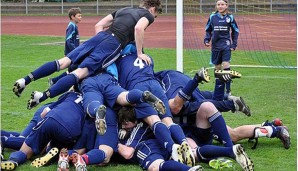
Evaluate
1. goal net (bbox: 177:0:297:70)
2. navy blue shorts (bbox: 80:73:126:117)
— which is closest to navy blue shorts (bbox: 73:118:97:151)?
navy blue shorts (bbox: 80:73:126:117)

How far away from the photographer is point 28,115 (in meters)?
8.92

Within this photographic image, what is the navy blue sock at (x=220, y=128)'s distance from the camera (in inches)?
251

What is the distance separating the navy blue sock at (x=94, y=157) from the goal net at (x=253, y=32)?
7.96 metres

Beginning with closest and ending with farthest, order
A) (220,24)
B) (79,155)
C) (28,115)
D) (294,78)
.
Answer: (79,155), (28,115), (220,24), (294,78)

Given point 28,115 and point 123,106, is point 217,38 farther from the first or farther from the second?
point 123,106

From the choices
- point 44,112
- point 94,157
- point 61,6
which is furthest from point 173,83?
point 61,6

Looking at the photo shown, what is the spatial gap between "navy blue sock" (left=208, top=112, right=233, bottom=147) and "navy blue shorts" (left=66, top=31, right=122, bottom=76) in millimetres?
1437

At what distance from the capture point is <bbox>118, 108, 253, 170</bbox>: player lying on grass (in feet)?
19.0

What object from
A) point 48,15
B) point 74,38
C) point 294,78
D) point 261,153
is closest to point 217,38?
point 294,78

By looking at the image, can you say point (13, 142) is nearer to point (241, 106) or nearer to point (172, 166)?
point (172, 166)

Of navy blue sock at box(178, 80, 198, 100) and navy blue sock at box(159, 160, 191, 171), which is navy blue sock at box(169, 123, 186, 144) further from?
navy blue sock at box(159, 160, 191, 171)

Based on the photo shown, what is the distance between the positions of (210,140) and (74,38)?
6.35 metres

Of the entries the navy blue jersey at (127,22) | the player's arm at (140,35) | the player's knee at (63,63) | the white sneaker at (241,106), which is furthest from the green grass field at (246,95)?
the navy blue jersey at (127,22)

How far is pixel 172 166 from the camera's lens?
5672 millimetres
